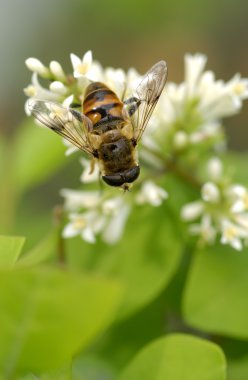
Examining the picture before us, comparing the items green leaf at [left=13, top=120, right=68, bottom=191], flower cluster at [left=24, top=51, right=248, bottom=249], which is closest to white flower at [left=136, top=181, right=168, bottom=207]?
flower cluster at [left=24, top=51, right=248, bottom=249]

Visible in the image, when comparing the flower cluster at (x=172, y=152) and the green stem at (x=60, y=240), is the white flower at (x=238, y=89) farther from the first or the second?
the green stem at (x=60, y=240)

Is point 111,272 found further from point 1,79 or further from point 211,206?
point 1,79

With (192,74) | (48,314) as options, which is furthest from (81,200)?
(48,314)

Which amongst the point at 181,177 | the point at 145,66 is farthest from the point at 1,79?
the point at 181,177

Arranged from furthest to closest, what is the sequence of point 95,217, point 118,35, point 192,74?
1. point 118,35
2. point 192,74
3. point 95,217

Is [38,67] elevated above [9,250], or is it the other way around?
[38,67]

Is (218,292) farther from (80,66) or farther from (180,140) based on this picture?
(80,66)

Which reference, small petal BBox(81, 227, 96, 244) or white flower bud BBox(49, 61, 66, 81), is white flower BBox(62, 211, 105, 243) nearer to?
small petal BBox(81, 227, 96, 244)

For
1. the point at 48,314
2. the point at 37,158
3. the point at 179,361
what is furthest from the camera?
the point at 37,158
